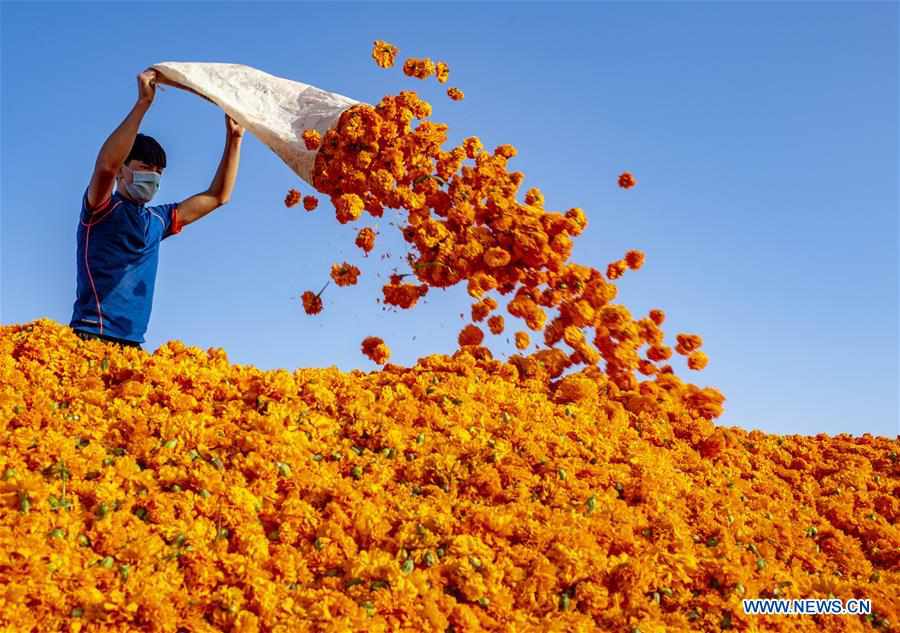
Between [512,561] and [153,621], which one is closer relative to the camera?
[153,621]

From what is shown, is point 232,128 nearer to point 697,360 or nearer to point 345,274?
point 345,274

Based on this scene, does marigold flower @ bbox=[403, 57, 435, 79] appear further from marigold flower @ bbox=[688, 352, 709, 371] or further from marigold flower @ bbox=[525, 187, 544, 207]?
marigold flower @ bbox=[688, 352, 709, 371]

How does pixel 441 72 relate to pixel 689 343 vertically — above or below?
above

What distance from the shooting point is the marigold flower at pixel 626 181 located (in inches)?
304

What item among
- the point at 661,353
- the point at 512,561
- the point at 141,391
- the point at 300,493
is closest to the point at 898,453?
the point at 661,353

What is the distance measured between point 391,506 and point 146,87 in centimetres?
376

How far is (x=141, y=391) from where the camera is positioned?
17.2 ft

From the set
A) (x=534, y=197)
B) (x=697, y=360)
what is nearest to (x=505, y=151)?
(x=534, y=197)

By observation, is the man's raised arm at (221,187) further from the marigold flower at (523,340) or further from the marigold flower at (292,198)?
the marigold flower at (523,340)

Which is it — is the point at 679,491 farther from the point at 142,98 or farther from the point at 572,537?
the point at 142,98

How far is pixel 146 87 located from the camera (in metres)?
6.02

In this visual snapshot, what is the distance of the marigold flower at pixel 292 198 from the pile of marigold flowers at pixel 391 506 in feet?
6.36

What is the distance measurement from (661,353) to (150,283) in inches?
166

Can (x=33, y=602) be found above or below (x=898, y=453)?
below
